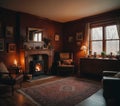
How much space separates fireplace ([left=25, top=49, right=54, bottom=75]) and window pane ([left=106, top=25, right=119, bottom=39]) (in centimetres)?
282

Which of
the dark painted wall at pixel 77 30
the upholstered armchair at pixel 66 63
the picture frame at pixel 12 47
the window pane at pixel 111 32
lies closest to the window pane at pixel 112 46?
the window pane at pixel 111 32

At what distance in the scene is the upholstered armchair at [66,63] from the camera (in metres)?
5.55

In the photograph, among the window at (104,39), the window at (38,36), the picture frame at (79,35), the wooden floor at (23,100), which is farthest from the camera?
the picture frame at (79,35)

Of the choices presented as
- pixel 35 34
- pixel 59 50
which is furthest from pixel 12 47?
pixel 59 50

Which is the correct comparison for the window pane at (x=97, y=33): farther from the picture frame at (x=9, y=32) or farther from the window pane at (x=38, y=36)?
the picture frame at (x=9, y=32)

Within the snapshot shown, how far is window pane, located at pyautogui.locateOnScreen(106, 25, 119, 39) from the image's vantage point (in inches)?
200

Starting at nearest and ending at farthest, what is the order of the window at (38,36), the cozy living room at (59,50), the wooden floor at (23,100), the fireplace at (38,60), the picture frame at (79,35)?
the wooden floor at (23,100) < the cozy living room at (59,50) < the fireplace at (38,60) < the window at (38,36) < the picture frame at (79,35)

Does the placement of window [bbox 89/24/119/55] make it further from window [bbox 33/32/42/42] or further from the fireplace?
window [bbox 33/32/42/42]

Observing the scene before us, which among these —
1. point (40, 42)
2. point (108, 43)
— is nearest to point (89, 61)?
point (108, 43)

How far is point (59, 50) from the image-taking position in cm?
679

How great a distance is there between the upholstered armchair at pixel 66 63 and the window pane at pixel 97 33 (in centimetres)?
145

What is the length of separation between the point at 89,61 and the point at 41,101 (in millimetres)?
3116

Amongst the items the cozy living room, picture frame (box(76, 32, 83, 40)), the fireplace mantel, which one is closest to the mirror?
the cozy living room

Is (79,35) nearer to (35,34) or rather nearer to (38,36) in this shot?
(38,36)
